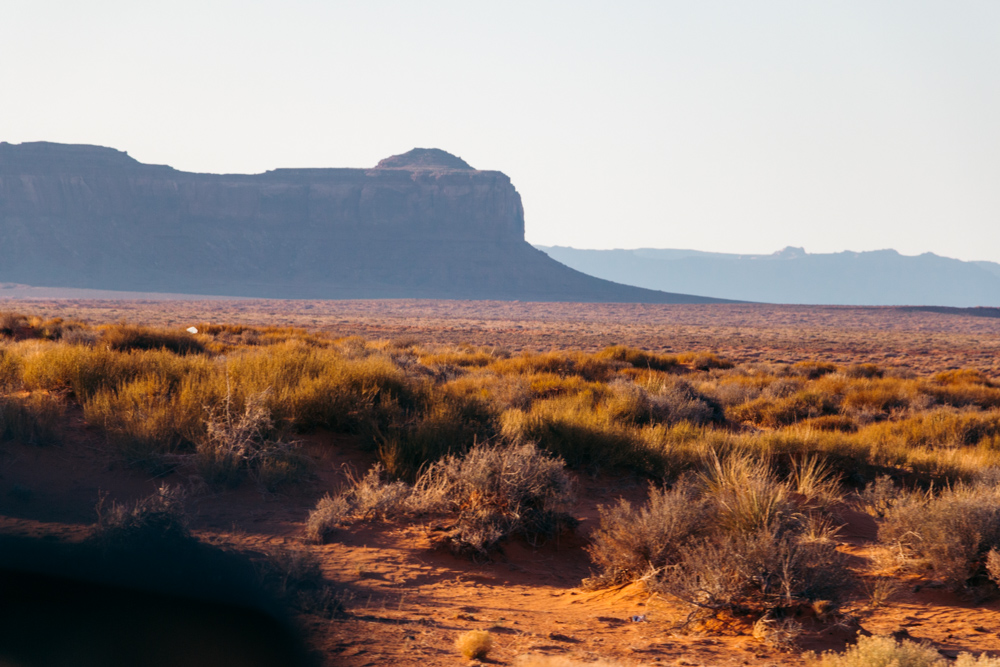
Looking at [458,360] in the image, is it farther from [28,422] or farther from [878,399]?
[28,422]

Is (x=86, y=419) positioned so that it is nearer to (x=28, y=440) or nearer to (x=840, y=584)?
(x=28, y=440)

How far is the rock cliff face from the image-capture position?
363ft

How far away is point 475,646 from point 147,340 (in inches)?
529

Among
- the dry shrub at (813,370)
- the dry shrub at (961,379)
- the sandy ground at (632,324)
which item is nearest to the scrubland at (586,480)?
the dry shrub at (961,379)

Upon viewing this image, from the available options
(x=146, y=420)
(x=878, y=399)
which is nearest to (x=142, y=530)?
(x=146, y=420)

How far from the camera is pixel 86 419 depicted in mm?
7875

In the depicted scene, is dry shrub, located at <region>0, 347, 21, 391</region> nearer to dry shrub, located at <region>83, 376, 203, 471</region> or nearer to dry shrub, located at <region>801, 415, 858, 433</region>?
dry shrub, located at <region>83, 376, 203, 471</region>

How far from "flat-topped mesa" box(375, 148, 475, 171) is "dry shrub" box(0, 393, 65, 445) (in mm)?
159915

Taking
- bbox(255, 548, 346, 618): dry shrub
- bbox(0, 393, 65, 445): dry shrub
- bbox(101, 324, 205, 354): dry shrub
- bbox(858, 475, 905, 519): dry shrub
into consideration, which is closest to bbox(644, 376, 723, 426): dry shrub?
bbox(858, 475, 905, 519): dry shrub

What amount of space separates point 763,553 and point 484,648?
1.90 meters

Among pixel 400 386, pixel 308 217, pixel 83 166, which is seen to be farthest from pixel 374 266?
pixel 400 386

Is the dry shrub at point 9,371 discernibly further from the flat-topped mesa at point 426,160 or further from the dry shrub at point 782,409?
the flat-topped mesa at point 426,160

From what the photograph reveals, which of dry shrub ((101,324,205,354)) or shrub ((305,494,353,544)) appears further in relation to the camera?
dry shrub ((101,324,205,354))

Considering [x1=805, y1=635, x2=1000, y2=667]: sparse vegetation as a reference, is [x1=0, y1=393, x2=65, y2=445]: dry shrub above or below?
below
